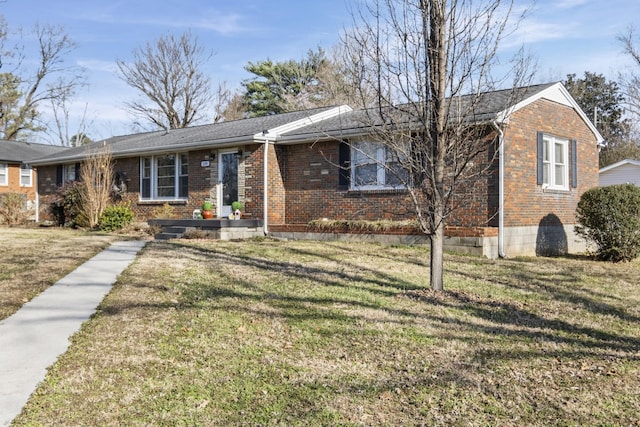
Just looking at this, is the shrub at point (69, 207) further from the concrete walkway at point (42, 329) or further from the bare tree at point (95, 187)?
the concrete walkway at point (42, 329)

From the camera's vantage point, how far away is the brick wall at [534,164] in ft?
38.7

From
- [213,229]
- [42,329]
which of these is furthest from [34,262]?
[213,229]

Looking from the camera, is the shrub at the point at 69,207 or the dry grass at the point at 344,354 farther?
the shrub at the point at 69,207

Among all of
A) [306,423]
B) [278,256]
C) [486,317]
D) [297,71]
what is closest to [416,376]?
[306,423]

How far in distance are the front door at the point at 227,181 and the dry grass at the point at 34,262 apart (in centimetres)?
354

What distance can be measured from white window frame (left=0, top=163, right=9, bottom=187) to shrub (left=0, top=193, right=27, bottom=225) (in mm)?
11969

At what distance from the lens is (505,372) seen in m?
4.04

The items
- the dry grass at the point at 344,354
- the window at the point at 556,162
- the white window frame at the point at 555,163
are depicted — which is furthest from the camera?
the white window frame at the point at 555,163

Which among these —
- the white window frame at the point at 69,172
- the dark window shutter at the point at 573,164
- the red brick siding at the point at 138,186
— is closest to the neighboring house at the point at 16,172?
the red brick siding at the point at 138,186

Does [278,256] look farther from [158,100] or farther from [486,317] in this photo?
[158,100]

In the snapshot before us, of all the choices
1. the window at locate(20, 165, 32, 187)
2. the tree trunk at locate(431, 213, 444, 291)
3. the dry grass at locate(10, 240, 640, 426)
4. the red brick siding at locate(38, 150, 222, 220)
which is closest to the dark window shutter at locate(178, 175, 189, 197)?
the red brick siding at locate(38, 150, 222, 220)

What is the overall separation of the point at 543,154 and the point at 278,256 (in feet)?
23.0

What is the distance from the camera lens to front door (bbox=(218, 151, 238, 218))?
51.2 ft

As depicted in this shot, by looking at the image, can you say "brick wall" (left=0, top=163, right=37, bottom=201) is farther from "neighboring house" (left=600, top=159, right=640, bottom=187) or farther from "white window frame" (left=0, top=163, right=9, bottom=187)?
"neighboring house" (left=600, top=159, right=640, bottom=187)
